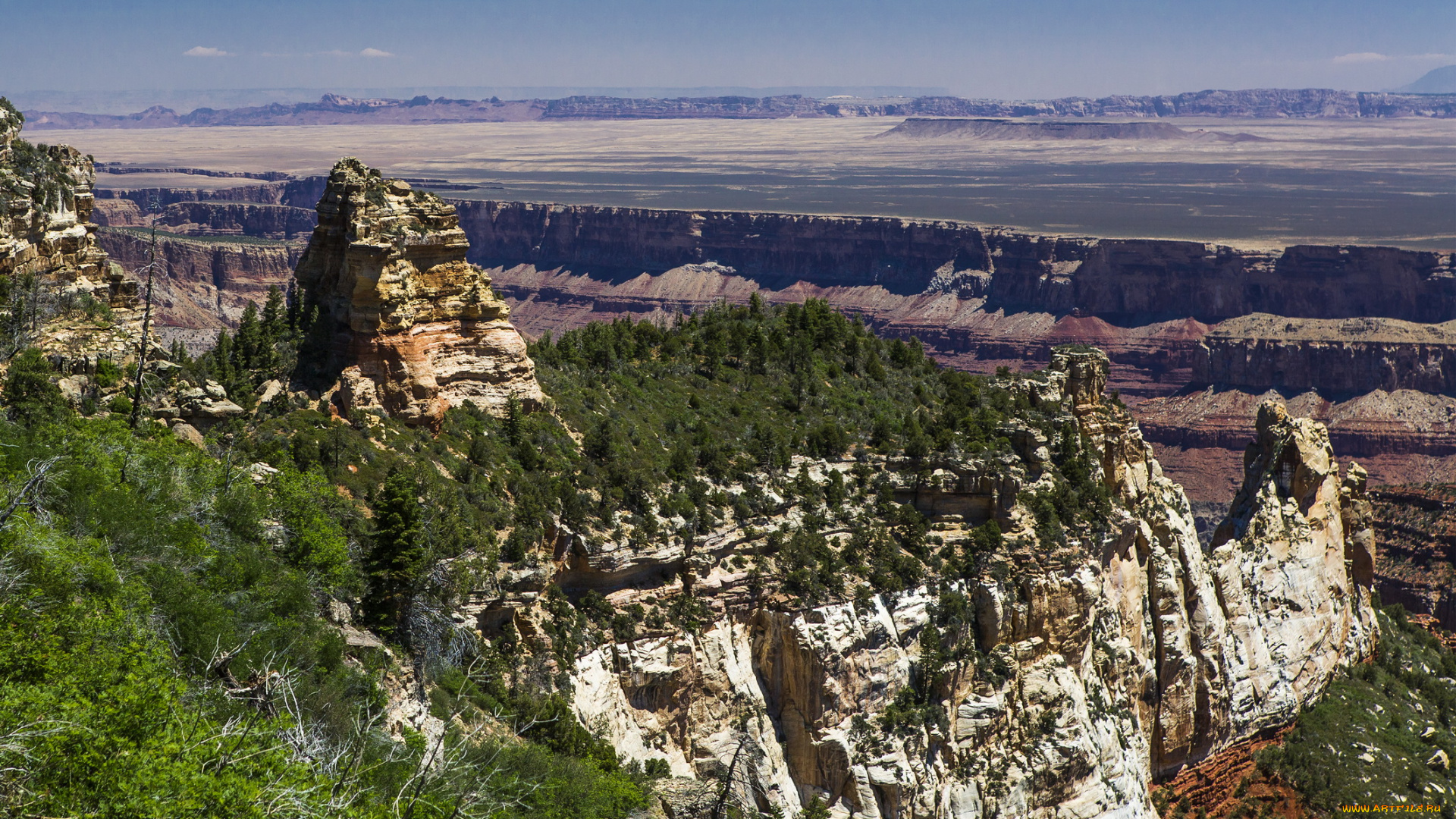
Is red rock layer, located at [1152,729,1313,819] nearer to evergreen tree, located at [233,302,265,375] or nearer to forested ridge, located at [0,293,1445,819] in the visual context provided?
forested ridge, located at [0,293,1445,819]

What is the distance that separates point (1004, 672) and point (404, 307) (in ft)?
93.2

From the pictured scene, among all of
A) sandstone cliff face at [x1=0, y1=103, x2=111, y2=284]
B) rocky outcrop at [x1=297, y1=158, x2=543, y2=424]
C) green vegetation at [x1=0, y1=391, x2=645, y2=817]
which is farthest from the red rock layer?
sandstone cliff face at [x1=0, y1=103, x2=111, y2=284]

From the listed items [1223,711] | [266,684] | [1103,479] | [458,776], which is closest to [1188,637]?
[1223,711]

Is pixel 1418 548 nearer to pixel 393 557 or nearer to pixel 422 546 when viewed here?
pixel 422 546

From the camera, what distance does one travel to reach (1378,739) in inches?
2601

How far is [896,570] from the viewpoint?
53906mm

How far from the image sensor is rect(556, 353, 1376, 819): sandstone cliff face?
49.3 metres

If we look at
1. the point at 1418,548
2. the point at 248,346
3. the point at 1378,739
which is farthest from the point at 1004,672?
the point at 1418,548

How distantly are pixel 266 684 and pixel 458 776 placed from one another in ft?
16.7

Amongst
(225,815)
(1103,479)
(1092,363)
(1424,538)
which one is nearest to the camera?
(225,815)

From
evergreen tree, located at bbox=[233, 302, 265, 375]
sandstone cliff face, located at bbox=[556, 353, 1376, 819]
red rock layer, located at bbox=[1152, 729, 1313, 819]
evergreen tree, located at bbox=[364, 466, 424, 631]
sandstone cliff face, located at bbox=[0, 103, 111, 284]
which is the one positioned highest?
sandstone cliff face, located at bbox=[0, 103, 111, 284]

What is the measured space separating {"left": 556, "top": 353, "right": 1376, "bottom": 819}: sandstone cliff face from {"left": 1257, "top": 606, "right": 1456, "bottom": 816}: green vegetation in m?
1.82

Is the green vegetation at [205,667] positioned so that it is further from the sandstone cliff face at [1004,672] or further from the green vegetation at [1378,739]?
the green vegetation at [1378,739]

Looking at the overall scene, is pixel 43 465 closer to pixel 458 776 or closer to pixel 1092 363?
pixel 458 776
